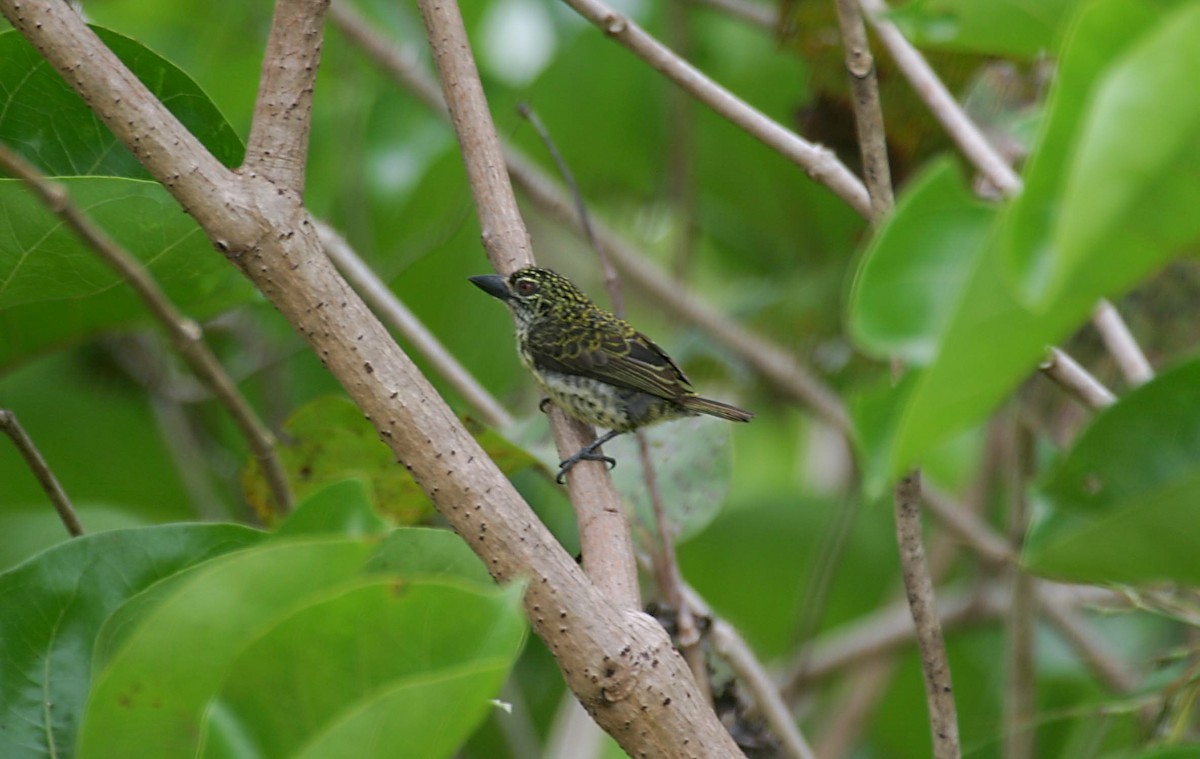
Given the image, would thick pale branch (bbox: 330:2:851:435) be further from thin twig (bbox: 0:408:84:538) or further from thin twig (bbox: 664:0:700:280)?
thin twig (bbox: 0:408:84:538)

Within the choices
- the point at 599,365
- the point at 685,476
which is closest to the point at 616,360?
the point at 599,365

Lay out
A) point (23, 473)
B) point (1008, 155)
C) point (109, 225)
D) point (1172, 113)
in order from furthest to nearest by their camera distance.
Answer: point (1008, 155), point (23, 473), point (109, 225), point (1172, 113)

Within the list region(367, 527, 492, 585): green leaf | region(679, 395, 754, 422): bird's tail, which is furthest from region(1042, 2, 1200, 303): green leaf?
region(679, 395, 754, 422): bird's tail

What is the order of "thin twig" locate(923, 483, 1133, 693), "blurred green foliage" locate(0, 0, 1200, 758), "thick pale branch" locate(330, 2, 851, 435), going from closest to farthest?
"blurred green foliage" locate(0, 0, 1200, 758) → "thin twig" locate(923, 483, 1133, 693) → "thick pale branch" locate(330, 2, 851, 435)

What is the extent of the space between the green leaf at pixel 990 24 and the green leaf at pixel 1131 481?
56cm

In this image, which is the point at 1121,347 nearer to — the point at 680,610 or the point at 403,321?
the point at 680,610

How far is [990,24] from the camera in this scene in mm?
1714

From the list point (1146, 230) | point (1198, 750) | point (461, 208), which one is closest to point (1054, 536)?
point (1198, 750)

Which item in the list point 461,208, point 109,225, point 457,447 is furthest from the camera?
point 461,208

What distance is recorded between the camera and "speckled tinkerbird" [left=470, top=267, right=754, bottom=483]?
3082 millimetres

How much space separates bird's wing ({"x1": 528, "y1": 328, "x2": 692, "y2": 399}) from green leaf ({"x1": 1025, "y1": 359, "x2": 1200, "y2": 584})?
6.76 feet

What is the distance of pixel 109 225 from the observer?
1956 mm

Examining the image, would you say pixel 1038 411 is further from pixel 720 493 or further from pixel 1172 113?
pixel 1172 113

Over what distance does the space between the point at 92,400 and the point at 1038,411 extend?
8.34ft
